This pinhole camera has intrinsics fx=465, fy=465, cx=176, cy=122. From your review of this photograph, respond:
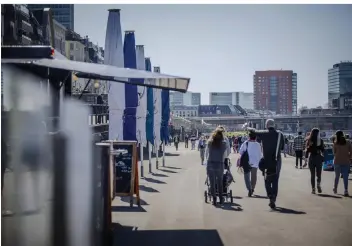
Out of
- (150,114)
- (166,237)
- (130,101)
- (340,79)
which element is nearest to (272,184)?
(166,237)

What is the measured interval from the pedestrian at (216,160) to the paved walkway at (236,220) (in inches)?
12.7

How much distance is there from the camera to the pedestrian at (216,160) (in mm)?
7789

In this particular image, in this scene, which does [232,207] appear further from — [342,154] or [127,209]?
[342,154]

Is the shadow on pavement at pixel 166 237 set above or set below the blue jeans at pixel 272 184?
below

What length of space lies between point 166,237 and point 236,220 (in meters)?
1.28

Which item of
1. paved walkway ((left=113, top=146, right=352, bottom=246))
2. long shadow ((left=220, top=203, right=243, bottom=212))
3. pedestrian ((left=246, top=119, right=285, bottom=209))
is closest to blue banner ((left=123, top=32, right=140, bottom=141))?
Result: paved walkway ((left=113, top=146, right=352, bottom=246))

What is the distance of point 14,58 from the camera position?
4.32 metres

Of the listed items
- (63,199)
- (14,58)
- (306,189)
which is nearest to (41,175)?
(63,199)

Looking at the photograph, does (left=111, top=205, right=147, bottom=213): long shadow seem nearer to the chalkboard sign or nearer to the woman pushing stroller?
the chalkboard sign

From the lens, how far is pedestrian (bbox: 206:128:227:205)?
7.79m

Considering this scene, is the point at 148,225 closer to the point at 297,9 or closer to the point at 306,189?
the point at 297,9

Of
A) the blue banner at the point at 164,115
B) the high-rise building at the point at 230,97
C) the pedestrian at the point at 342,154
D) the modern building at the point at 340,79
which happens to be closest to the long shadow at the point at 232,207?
the pedestrian at the point at 342,154

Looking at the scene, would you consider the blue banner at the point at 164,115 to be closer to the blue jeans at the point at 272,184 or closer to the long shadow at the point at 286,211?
the blue jeans at the point at 272,184

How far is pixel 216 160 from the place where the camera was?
780 cm
